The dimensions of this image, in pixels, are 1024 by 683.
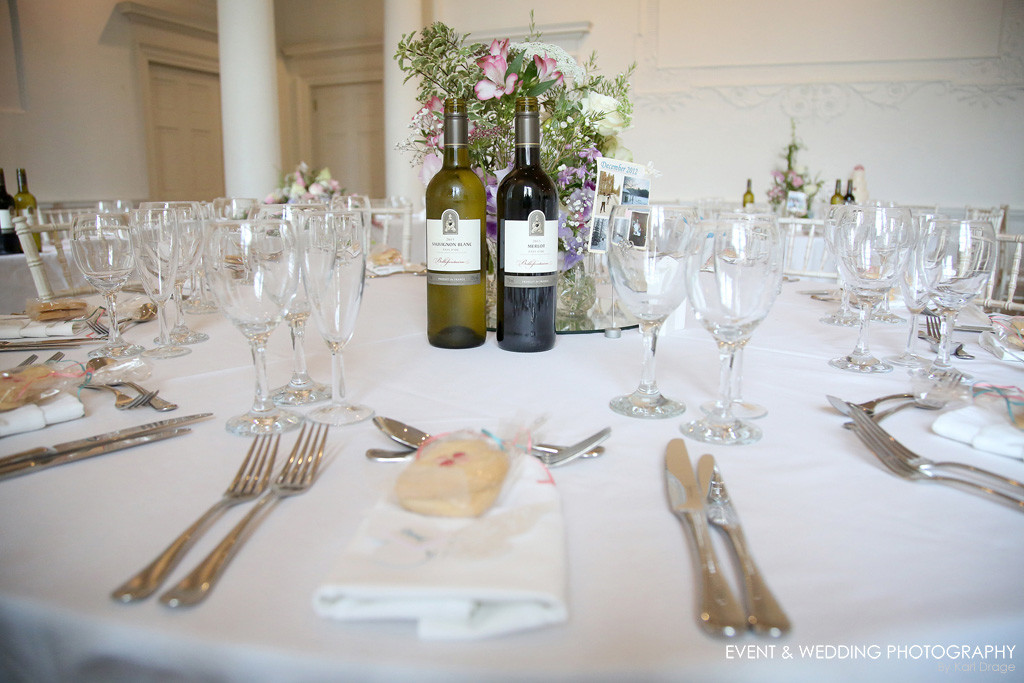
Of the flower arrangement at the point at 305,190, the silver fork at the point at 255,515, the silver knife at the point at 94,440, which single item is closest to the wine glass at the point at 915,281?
the silver fork at the point at 255,515

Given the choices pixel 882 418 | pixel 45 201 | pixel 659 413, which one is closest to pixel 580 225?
pixel 659 413

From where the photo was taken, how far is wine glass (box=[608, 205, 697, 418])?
85cm

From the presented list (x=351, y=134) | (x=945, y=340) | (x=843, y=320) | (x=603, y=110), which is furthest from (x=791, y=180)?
(x=351, y=134)

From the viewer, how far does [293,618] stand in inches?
17.5

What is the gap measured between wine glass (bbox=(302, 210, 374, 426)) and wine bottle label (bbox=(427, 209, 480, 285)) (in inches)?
11.1

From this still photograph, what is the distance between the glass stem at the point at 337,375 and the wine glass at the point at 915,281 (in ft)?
3.02

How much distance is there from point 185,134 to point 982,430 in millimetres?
7664

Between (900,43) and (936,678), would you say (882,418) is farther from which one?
(900,43)

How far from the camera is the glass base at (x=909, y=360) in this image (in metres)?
1.13

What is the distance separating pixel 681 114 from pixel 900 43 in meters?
1.69

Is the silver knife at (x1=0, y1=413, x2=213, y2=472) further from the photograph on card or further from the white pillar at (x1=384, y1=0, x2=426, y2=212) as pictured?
the white pillar at (x1=384, y1=0, x2=426, y2=212)

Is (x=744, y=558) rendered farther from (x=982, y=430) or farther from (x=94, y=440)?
(x=94, y=440)

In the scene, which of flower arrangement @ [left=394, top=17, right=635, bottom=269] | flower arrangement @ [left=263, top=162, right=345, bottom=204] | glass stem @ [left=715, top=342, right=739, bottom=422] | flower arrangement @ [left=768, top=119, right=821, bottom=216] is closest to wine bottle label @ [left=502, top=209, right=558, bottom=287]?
flower arrangement @ [left=394, top=17, right=635, bottom=269]

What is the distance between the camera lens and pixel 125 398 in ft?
2.95
